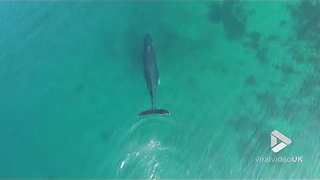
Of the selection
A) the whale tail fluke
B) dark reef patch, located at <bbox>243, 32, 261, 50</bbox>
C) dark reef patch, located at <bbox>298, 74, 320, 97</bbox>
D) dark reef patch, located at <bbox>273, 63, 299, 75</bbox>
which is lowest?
the whale tail fluke

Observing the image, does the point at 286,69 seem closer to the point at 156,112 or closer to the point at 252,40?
the point at 252,40

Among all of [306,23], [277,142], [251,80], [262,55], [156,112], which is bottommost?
[277,142]

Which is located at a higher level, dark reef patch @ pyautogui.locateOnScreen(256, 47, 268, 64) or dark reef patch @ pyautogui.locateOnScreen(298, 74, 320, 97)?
dark reef patch @ pyautogui.locateOnScreen(256, 47, 268, 64)

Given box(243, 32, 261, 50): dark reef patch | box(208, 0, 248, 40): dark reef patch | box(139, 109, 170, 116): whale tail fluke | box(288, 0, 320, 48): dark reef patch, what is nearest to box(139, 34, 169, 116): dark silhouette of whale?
box(139, 109, 170, 116): whale tail fluke

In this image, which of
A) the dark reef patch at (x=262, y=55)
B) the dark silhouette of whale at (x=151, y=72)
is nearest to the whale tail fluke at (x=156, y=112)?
the dark silhouette of whale at (x=151, y=72)

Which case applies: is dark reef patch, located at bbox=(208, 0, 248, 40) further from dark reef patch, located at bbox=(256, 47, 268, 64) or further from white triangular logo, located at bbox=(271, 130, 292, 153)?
white triangular logo, located at bbox=(271, 130, 292, 153)

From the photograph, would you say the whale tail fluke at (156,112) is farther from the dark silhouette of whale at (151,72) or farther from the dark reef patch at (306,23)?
the dark reef patch at (306,23)

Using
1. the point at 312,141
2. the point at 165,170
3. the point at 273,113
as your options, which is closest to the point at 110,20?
the point at 165,170

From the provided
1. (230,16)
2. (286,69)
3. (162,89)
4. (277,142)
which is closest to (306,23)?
(286,69)
